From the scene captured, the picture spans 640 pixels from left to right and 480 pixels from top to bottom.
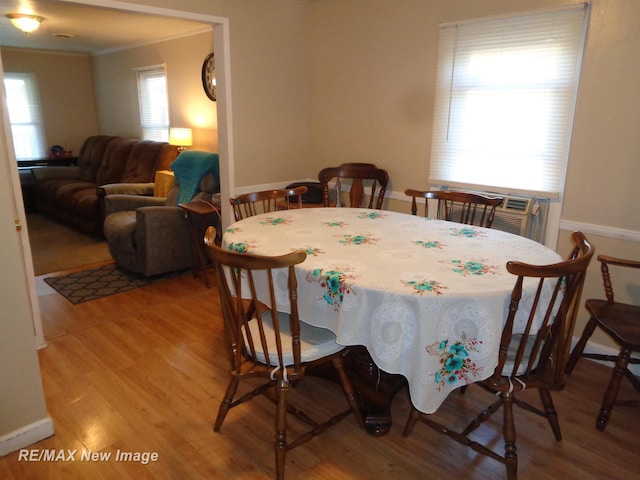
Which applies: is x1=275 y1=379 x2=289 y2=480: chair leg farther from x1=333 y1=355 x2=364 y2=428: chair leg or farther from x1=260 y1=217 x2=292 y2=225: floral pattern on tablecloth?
x1=260 y1=217 x2=292 y2=225: floral pattern on tablecloth

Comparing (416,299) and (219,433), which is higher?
(416,299)

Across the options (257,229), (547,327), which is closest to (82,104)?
(257,229)

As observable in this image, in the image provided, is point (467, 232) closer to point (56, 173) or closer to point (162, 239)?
point (162, 239)

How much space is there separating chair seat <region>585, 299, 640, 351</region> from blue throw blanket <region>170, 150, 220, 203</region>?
306 cm

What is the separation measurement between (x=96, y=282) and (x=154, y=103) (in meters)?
2.93

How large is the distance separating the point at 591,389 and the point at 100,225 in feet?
15.2

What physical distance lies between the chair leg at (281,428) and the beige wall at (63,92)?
6855mm

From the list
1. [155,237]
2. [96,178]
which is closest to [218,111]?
[155,237]

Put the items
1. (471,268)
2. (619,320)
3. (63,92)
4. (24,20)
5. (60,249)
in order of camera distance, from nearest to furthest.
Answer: (471,268), (619,320), (24,20), (60,249), (63,92)

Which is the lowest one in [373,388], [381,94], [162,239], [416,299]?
[373,388]

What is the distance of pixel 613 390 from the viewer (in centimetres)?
204

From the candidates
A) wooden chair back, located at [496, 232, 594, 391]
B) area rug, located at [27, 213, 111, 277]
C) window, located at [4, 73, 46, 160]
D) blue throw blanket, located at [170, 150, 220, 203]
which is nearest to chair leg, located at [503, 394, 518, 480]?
wooden chair back, located at [496, 232, 594, 391]

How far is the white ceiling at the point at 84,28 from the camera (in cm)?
399

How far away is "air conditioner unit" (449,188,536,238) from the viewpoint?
9.13 feet
